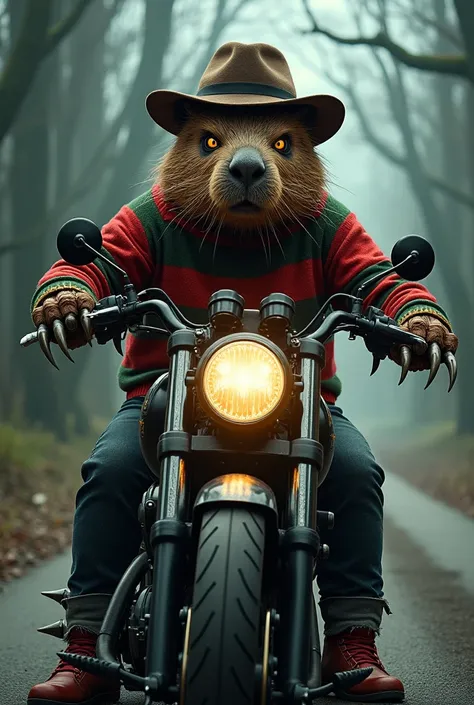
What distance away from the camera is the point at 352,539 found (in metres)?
3.56

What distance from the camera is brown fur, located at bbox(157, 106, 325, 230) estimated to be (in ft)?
11.7

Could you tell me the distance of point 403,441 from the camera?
1186 inches

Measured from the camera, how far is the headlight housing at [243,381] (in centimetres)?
269

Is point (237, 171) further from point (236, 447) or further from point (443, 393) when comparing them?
point (443, 393)

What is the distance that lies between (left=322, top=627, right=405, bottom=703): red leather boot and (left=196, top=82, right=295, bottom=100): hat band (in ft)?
5.61

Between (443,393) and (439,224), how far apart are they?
12.8 metres

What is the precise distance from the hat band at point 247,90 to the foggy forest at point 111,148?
4092mm

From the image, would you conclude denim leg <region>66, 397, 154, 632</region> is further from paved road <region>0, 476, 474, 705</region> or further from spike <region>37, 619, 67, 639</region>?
paved road <region>0, 476, 474, 705</region>

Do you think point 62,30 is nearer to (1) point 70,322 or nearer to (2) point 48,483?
(2) point 48,483

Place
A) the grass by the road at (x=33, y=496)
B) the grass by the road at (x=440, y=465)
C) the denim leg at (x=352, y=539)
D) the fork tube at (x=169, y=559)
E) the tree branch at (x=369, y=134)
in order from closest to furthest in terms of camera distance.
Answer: the fork tube at (x=169, y=559), the denim leg at (x=352, y=539), the grass by the road at (x=33, y=496), the grass by the road at (x=440, y=465), the tree branch at (x=369, y=134)

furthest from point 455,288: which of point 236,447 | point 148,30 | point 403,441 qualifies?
point 236,447

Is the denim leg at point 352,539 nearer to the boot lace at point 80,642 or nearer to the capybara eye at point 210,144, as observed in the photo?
the boot lace at point 80,642

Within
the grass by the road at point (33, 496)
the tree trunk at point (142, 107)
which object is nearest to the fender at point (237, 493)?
the grass by the road at point (33, 496)

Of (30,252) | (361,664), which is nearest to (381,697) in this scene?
(361,664)
